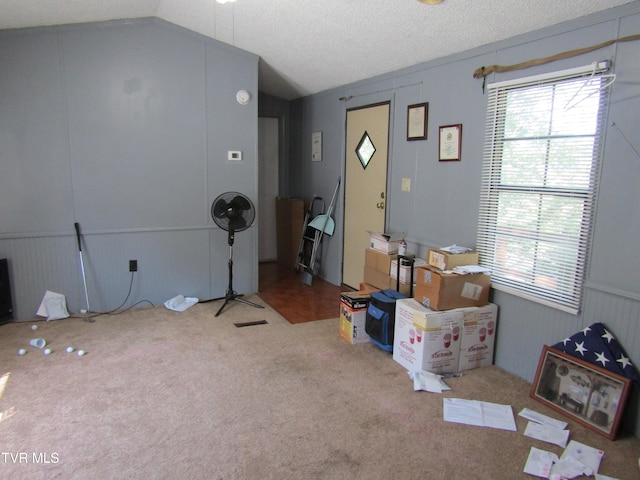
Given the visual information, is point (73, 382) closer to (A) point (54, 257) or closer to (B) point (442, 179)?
(A) point (54, 257)

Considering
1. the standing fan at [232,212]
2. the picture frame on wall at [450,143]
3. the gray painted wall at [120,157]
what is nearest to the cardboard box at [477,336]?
the picture frame on wall at [450,143]

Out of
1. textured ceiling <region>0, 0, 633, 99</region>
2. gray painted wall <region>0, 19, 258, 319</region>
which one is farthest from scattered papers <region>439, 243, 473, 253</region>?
gray painted wall <region>0, 19, 258, 319</region>

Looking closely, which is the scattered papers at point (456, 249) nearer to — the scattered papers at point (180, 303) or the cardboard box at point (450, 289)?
the cardboard box at point (450, 289)

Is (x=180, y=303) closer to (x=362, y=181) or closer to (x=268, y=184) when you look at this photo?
(x=362, y=181)

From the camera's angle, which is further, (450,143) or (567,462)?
(450,143)

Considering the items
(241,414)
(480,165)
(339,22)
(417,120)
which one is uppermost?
(339,22)

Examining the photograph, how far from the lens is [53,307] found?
12.5ft

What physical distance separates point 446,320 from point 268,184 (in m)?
3.95

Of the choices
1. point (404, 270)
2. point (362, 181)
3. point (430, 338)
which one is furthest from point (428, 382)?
point (362, 181)

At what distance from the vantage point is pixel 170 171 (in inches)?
162

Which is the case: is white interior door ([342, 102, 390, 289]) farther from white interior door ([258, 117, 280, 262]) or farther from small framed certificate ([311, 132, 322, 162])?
white interior door ([258, 117, 280, 262])

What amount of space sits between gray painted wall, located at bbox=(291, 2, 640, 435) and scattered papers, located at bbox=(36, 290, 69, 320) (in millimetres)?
2808

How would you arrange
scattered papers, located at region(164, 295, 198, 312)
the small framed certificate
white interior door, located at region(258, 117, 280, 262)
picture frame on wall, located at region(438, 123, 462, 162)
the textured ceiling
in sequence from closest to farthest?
the textured ceiling → picture frame on wall, located at region(438, 123, 462, 162) → scattered papers, located at region(164, 295, 198, 312) → the small framed certificate → white interior door, located at region(258, 117, 280, 262)

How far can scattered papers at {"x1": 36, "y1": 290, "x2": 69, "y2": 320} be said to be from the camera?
3.76 m
